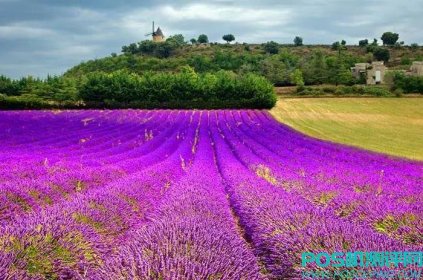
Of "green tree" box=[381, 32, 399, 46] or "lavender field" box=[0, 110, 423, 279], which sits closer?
"lavender field" box=[0, 110, 423, 279]

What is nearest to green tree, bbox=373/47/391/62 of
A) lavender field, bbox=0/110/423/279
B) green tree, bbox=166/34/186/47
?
green tree, bbox=166/34/186/47

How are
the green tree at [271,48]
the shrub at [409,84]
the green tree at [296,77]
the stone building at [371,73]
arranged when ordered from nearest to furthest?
the shrub at [409,84]
the green tree at [296,77]
the stone building at [371,73]
the green tree at [271,48]

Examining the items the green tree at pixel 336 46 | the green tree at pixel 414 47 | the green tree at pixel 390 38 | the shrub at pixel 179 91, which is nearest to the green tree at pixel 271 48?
the green tree at pixel 336 46

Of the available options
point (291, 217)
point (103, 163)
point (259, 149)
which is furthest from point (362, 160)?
point (291, 217)

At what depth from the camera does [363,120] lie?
160 feet

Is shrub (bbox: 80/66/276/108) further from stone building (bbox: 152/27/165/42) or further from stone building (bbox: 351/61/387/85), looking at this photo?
stone building (bbox: 152/27/165/42)

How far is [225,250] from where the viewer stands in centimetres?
462

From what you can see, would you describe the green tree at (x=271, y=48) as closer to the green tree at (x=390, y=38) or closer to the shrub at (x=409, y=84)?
the green tree at (x=390, y=38)

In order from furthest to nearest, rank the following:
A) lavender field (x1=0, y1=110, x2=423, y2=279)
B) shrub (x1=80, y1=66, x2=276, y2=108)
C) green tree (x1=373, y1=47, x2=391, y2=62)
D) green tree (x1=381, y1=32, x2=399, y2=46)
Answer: green tree (x1=381, y1=32, x2=399, y2=46), green tree (x1=373, y1=47, x2=391, y2=62), shrub (x1=80, y1=66, x2=276, y2=108), lavender field (x1=0, y1=110, x2=423, y2=279)

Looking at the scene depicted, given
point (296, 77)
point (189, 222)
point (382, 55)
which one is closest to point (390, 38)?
point (382, 55)

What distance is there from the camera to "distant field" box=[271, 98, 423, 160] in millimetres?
31297

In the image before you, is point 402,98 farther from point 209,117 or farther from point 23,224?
point 23,224

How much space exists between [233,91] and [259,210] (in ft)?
186

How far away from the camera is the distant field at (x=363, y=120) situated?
3130cm
